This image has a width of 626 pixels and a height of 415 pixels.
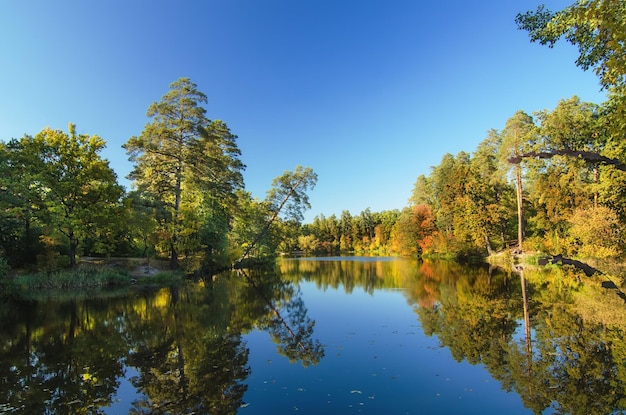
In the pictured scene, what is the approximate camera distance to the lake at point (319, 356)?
6184 millimetres

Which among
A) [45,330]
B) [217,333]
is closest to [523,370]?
[217,333]

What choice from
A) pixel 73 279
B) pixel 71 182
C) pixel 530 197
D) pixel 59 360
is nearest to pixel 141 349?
pixel 59 360

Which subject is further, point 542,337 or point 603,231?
point 603,231

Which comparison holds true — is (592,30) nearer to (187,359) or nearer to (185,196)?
(187,359)

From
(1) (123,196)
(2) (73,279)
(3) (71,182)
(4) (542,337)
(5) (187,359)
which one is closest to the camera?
(5) (187,359)

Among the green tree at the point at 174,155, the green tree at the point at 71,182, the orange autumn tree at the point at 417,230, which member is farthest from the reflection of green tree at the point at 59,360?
the orange autumn tree at the point at 417,230

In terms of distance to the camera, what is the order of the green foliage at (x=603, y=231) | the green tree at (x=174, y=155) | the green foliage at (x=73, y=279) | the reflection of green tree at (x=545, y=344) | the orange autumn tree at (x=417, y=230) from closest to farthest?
1. the reflection of green tree at (x=545, y=344)
2. the green foliage at (x=73, y=279)
3. the green foliage at (x=603, y=231)
4. the green tree at (x=174, y=155)
5. the orange autumn tree at (x=417, y=230)

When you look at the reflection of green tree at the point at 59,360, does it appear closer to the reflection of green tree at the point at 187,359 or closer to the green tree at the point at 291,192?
the reflection of green tree at the point at 187,359

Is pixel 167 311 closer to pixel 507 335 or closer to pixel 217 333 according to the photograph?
pixel 217 333

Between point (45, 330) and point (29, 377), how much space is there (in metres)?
4.77

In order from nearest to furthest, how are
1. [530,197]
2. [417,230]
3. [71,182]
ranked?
[71,182] < [530,197] < [417,230]

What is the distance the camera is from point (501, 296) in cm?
1584

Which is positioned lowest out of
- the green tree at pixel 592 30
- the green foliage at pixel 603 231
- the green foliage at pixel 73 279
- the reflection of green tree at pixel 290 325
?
the reflection of green tree at pixel 290 325

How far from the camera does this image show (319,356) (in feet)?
29.0
